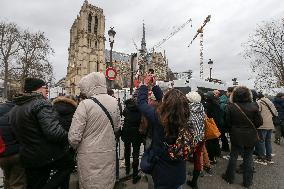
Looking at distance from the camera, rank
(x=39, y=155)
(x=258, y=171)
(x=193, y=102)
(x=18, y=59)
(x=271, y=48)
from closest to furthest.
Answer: (x=39, y=155), (x=193, y=102), (x=258, y=171), (x=271, y=48), (x=18, y=59)

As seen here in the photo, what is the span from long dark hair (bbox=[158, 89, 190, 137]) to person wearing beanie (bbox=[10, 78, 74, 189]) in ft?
4.39

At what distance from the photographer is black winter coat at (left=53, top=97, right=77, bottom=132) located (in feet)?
14.0

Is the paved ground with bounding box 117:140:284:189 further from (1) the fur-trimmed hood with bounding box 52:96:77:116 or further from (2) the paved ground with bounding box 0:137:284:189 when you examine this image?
(1) the fur-trimmed hood with bounding box 52:96:77:116

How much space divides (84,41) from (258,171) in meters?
74.6

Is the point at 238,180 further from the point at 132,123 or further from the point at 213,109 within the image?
the point at 132,123

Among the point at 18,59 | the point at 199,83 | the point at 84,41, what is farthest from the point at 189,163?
Answer: the point at 84,41

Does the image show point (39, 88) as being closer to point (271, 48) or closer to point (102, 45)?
point (271, 48)

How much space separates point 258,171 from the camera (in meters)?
6.88

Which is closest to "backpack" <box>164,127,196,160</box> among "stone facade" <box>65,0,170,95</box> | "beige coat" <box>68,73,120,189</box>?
"beige coat" <box>68,73,120,189</box>

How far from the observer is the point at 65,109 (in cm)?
430

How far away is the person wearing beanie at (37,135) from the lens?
11.4ft

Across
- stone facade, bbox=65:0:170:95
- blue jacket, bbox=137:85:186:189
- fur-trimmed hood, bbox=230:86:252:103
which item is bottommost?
blue jacket, bbox=137:85:186:189

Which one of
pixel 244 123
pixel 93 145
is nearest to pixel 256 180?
pixel 244 123

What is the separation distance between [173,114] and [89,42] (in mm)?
78675
